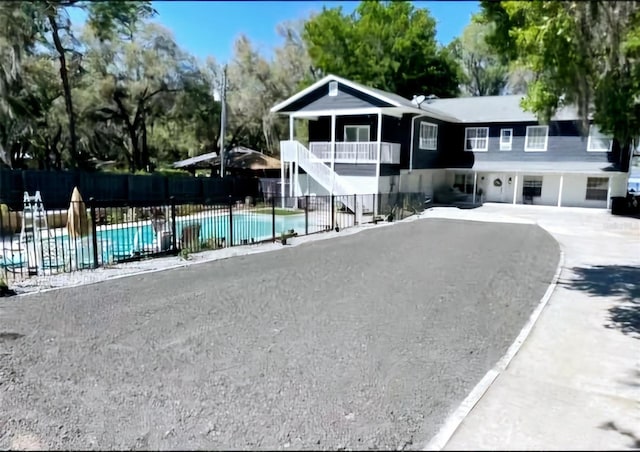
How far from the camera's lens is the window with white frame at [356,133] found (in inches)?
979

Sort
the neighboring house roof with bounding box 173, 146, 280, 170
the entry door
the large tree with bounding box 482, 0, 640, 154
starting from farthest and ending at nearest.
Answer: the neighboring house roof with bounding box 173, 146, 280, 170 → the entry door → the large tree with bounding box 482, 0, 640, 154

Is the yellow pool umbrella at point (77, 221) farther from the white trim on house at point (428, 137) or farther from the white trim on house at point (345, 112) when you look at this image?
the white trim on house at point (428, 137)

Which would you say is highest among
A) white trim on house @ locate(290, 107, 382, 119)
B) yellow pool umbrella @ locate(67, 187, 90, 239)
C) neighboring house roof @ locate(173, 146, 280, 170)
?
white trim on house @ locate(290, 107, 382, 119)

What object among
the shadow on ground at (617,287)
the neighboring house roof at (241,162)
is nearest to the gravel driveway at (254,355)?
the shadow on ground at (617,287)

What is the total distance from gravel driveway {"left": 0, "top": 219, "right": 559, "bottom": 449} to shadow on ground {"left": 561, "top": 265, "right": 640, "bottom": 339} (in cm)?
80

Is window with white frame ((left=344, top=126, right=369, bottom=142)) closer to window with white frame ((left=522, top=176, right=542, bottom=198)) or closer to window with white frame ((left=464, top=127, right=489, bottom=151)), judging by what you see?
window with white frame ((left=464, top=127, right=489, bottom=151))

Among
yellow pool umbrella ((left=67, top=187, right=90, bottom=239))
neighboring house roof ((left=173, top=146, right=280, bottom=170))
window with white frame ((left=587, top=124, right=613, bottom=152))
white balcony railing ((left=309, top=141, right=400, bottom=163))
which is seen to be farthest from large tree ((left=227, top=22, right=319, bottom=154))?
yellow pool umbrella ((left=67, top=187, right=90, bottom=239))

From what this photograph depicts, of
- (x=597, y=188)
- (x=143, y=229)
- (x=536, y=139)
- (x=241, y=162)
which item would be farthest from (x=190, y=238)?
(x=597, y=188)

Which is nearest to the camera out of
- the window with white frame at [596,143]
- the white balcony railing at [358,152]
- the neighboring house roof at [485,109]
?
the white balcony railing at [358,152]

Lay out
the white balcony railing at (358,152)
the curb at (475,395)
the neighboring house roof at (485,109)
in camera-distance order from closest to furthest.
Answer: the curb at (475,395)
the white balcony railing at (358,152)
the neighboring house roof at (485,109)

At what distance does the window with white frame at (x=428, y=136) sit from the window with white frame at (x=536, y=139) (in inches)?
200

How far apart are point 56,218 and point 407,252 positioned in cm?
1317

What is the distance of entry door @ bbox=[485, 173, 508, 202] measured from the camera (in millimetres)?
27422

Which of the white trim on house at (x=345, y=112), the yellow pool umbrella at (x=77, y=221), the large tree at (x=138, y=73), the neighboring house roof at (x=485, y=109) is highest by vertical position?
the large tree at (x=138, y=73)
